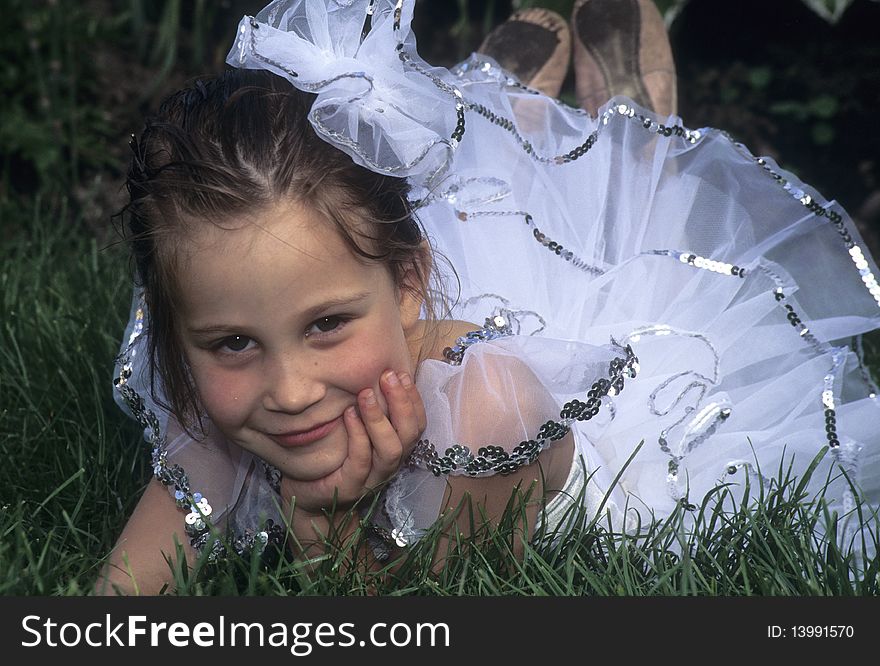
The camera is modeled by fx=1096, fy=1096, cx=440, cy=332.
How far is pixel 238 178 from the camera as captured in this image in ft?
4.50

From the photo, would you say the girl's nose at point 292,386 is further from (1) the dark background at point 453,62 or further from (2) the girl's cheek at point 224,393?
(1) the dark background at point 453,62

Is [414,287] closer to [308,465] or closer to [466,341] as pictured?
[466,341]

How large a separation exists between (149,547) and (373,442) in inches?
15.1

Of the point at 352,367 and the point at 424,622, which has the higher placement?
the point at 352,367

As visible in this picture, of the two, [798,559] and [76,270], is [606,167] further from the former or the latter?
[76,270]

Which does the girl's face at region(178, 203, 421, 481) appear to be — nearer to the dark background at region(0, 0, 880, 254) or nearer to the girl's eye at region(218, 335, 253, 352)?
the girl's eye at region(218, 335, 253, 352)

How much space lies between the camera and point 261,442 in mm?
1472

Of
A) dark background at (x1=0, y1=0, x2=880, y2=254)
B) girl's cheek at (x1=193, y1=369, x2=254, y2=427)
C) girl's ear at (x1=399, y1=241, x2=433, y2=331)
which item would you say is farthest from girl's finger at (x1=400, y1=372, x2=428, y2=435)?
dark background at (x1=0, y1=0, x2=880, y2=254)

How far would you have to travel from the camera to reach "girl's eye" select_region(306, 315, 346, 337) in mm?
1383

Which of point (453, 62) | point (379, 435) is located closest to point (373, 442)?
point (379, 435)

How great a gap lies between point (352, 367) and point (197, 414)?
36 cm

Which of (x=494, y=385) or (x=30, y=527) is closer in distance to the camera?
(x=494, y=385)

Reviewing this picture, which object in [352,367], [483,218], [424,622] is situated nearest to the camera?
[424,622]

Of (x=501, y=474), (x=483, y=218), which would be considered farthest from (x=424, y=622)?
(x=483, y=218)
